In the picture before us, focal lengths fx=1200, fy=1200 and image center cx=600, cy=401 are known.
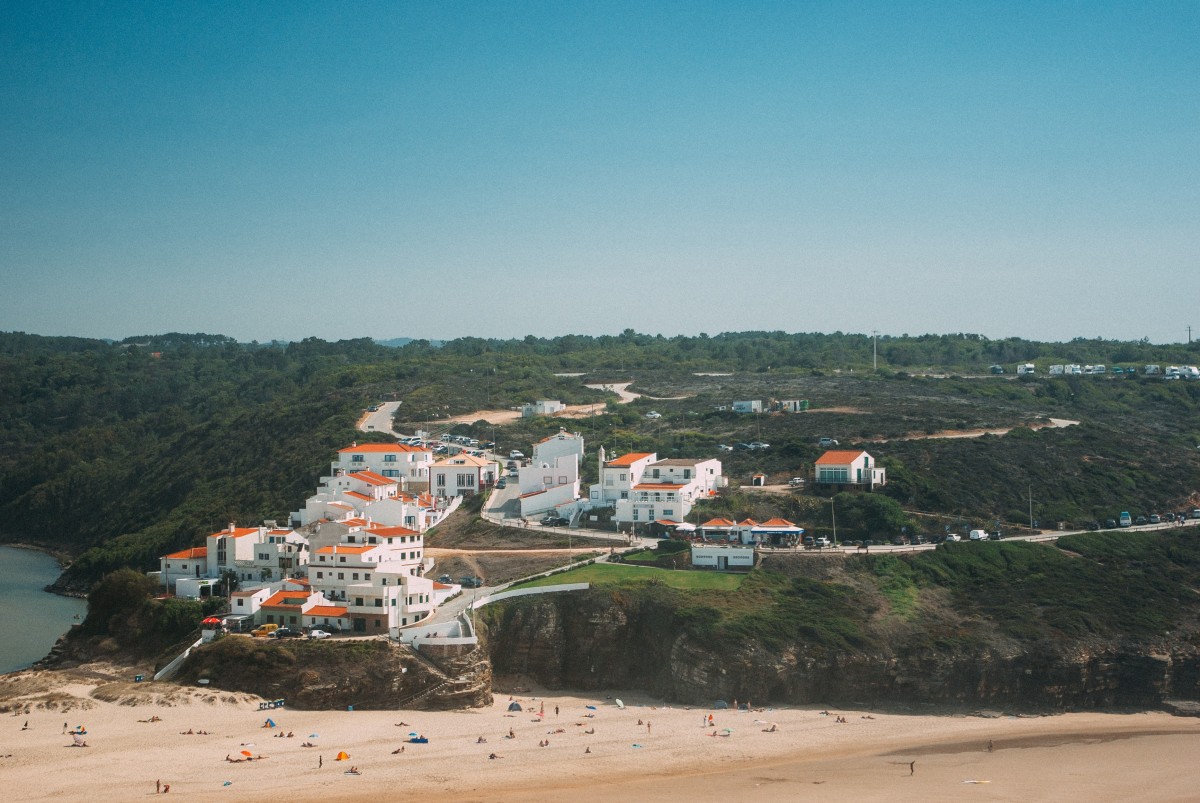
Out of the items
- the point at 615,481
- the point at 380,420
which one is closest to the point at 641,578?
the point at 615,481

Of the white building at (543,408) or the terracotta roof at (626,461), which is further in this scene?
the white building at (543,408)

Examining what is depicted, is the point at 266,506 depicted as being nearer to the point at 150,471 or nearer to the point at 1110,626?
the point at 150,471

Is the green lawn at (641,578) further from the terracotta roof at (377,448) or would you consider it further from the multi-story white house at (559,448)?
the terracotta roof at (377,448)

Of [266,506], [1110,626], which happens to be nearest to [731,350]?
[266,506]

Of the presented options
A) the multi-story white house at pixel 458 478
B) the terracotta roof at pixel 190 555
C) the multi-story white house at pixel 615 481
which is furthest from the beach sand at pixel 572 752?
the multi-story white house at pixel 458 478

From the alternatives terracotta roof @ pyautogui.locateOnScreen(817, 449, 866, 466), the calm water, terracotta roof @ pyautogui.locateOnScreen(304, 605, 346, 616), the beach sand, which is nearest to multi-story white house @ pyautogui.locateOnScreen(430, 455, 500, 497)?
terracotta roof @ pyautogui.locateOnScreen(817, 449, 866, 466)

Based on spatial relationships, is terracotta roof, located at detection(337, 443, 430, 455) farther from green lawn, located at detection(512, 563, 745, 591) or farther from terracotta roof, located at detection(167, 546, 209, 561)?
green lawn, located at detection(512, 563, 745, 591)
